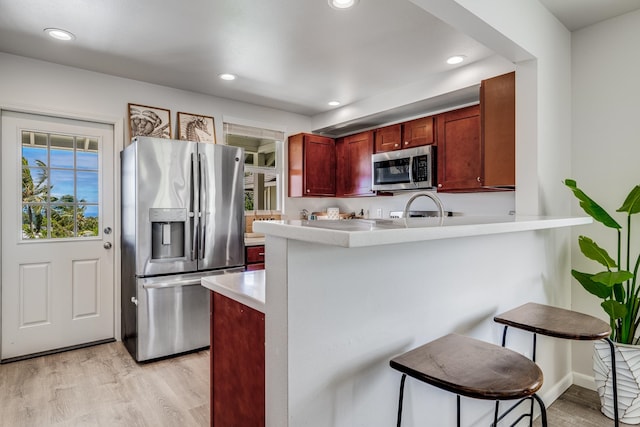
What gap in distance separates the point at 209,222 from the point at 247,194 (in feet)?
4.11

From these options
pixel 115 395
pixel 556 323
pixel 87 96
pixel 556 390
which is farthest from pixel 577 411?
pixel 87 96

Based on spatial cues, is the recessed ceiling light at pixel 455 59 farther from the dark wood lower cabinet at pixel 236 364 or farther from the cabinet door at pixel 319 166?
the dark wood lower cabinet at pixel 236 364

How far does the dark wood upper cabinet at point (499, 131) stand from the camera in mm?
2355

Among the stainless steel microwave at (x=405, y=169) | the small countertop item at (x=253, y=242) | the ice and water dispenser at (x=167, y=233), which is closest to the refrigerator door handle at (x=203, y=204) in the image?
the ice and water dispenser at (x=167, y=233)

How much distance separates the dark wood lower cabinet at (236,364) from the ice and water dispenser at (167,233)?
1.57m

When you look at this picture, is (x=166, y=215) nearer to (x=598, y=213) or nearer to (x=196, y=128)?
(x=196, y=128)

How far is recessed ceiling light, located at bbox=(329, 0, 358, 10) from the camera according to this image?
2125 millimetres

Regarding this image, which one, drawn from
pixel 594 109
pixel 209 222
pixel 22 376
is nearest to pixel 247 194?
pixel 209 222

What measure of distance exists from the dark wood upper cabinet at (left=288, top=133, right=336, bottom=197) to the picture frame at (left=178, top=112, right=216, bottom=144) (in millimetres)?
1046

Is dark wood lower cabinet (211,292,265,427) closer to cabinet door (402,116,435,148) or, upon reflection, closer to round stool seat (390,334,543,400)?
round stool seat (390,334,543,400)

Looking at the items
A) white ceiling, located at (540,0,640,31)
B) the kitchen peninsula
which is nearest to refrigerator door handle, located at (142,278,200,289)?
the kitchen peninsula

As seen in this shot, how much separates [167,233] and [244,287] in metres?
1.85

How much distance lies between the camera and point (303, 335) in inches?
41.1

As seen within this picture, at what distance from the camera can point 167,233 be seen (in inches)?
118
